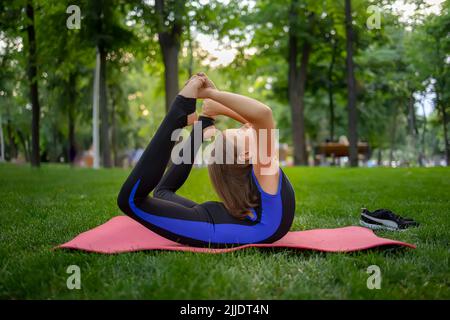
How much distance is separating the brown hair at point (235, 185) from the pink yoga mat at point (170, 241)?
1.00ft

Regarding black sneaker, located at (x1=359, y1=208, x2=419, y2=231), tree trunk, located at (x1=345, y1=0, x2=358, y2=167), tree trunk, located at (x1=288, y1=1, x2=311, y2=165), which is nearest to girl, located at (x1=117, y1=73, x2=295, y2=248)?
black sneaker, located at (x1=359, y1=208, x2=419, y2=231)

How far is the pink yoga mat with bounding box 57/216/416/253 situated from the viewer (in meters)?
3.21

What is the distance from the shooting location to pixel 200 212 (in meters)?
3.33

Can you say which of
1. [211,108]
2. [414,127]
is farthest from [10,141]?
[211,108]

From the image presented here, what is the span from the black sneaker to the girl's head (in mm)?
1621

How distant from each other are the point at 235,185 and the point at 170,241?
0.70 metres

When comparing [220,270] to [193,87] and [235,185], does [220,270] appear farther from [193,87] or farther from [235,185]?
[193,87]

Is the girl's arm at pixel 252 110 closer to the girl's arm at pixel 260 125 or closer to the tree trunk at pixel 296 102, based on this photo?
the girl's arm at pixel 260 125

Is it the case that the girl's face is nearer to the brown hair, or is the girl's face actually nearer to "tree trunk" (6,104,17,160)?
the brown hair

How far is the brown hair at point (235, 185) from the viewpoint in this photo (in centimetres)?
322

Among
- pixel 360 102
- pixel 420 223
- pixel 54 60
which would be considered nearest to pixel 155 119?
pixel 360 102

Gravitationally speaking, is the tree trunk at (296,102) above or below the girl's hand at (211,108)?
above

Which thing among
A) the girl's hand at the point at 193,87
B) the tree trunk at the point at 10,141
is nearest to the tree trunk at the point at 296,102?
the girl's hand at the point at 193,87
